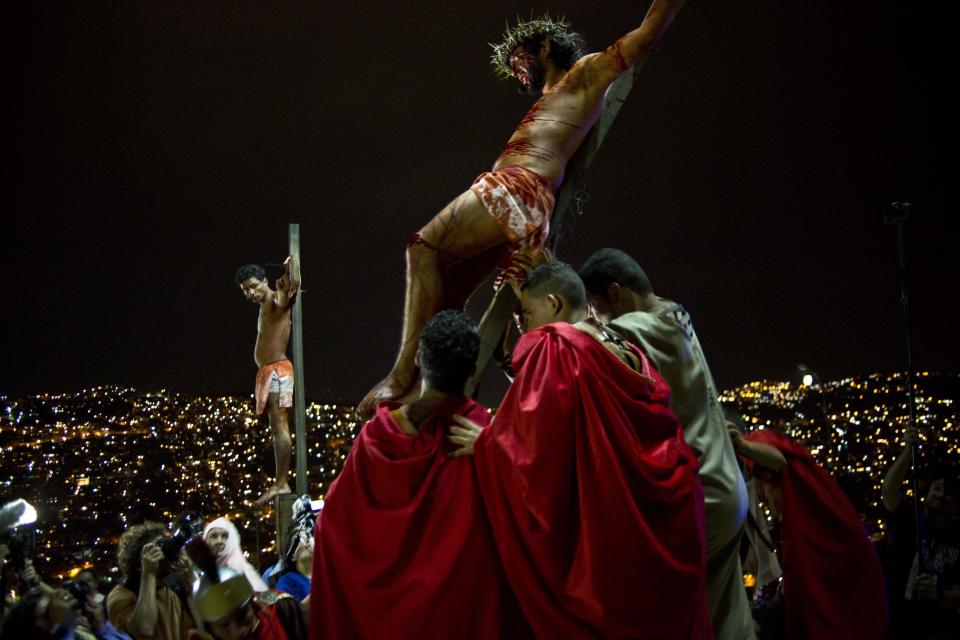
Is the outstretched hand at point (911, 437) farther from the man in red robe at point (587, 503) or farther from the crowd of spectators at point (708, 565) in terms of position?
the man in red robe at point (587, 503)

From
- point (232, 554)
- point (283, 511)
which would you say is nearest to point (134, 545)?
point (232, 554)

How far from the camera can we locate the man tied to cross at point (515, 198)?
465cm

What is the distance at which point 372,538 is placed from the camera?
3.29 m

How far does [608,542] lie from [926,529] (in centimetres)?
481

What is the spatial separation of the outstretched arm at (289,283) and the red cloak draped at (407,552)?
581 centimetres

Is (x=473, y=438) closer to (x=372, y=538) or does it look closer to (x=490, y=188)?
(x=372, y=538)

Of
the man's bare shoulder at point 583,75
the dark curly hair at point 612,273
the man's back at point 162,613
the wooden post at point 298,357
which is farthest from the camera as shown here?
the wooden post at point 298,357

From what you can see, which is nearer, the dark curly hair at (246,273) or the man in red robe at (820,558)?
the man in red robe at (820,558)

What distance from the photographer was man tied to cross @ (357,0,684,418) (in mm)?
4654

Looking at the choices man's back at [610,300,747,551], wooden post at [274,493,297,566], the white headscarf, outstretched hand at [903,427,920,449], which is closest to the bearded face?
man's back at [610,300,747,551]

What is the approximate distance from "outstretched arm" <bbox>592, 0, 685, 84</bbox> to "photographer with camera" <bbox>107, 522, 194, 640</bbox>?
4.00 metres

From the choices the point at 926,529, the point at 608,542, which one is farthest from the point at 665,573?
the point at 926,529

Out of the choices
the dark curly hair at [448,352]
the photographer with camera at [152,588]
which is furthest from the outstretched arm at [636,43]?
the photographer with camera at [152,588]

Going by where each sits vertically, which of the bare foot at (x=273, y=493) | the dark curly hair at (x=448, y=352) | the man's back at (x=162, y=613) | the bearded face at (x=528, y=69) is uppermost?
the bearded face at (x=528, y=69)
